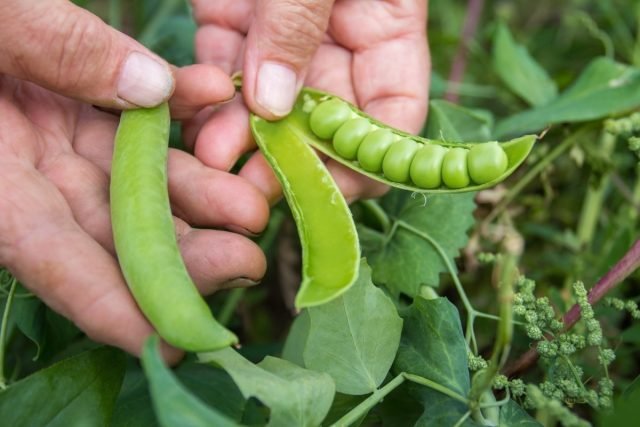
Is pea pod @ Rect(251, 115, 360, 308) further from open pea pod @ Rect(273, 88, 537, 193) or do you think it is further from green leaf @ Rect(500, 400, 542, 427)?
green leaf @ Rect(500, 400, 542, 427)

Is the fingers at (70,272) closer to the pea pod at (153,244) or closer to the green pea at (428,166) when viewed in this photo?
the pea pod at (153,244)

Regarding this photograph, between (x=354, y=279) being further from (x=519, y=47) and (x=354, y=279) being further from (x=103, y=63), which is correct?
(x=519, y=47)

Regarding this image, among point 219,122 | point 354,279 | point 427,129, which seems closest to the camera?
point 354,279

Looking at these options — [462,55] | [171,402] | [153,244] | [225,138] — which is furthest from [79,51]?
[462,55]

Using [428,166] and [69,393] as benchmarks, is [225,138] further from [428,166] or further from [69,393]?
[69,393]

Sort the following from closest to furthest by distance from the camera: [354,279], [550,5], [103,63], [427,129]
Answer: [354,279]
[103,63]
[427,129]
[550,5]

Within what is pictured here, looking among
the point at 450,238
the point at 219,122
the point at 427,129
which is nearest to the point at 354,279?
Answer: the point at 450,238

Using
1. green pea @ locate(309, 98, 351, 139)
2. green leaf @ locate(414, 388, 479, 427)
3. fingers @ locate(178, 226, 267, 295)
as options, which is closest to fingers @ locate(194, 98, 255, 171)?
green pea @ locate(309, 98, 351, 139)
